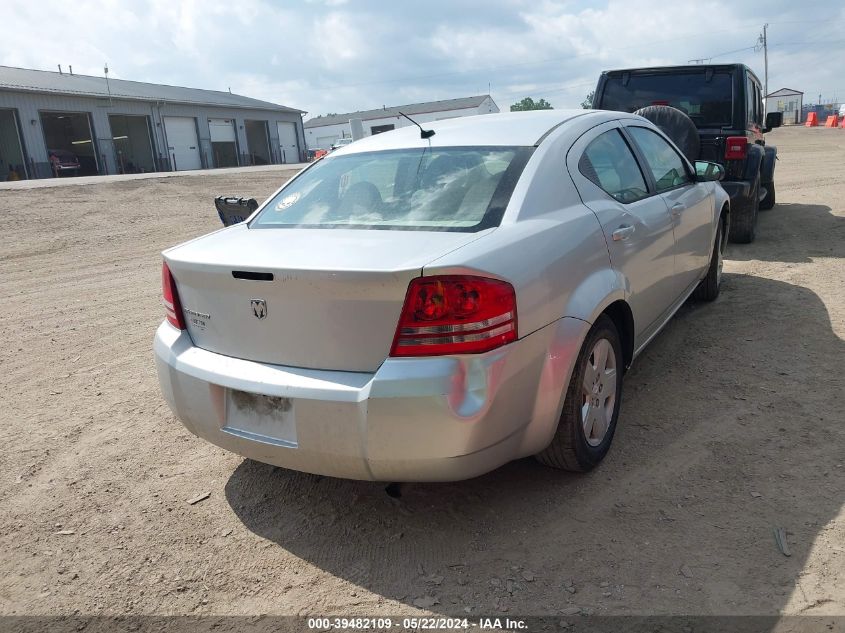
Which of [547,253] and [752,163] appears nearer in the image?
[547,253]

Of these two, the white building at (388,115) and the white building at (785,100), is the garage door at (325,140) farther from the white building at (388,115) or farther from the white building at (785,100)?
the white building at (785,100)

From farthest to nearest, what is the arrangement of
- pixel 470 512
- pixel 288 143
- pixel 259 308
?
pixel 288 143 → pixel 470 512 → pixel 259 308

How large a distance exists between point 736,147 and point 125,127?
126ft

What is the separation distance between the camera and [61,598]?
2.44m

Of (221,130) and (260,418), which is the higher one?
(221,130)

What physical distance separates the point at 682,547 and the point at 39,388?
164 inches

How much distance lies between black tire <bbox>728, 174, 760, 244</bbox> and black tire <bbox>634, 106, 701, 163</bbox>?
123 cm

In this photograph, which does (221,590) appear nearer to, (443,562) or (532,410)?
(443,562)

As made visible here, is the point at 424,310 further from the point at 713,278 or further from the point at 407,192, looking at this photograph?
the point at 713,278

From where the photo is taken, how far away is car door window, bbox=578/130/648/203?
3.31 metres

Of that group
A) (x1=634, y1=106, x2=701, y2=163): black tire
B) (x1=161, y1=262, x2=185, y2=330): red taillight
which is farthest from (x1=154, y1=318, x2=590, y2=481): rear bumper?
(x1=634, y1=106, x2=701, y2=163): black tire

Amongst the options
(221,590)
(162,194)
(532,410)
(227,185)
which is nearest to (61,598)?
(221,590)

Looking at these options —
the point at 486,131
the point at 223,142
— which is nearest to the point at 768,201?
the point at 486,131

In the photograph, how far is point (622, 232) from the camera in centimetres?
320
